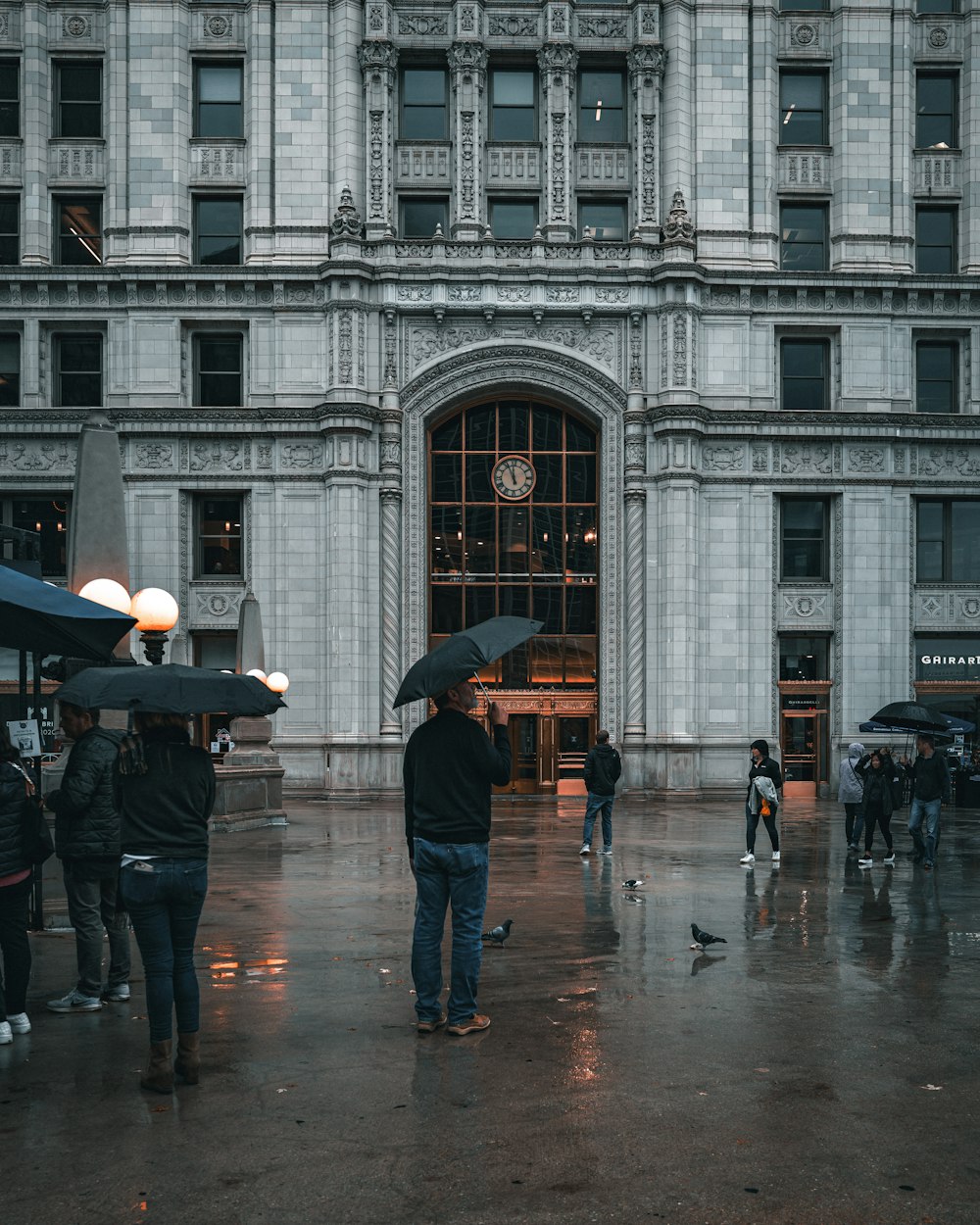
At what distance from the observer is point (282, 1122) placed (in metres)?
6.53

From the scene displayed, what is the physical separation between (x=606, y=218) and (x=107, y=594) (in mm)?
29905

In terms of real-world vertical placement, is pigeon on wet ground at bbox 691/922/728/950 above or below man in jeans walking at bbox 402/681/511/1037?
below

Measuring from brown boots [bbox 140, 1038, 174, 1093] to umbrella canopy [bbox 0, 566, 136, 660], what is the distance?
328cm

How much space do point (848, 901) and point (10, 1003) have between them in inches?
389

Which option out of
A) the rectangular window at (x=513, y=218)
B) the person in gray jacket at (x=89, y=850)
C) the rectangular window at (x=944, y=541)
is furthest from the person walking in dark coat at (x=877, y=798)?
the rectangular window at (x=513, y=218)

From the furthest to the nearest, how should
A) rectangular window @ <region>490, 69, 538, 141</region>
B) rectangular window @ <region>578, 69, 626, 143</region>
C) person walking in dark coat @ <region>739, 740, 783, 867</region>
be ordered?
rectangular window @ <region>578, 69, 626, 143</region>, rectangular window @ <region>490, 69, 538, 141</region>, person walking in dark coat @ <region>739, 740, 783, 867</region>

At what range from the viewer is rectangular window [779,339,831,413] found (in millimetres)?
38969

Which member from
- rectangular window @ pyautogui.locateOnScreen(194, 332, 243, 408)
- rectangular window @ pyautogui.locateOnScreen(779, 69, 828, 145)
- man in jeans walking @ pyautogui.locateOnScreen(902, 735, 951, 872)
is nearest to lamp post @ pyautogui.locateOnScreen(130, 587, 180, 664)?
man in jeans walking @ pyautogui.locateOnScreen(902, 735, 951, 872)

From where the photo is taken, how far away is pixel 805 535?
3869cm

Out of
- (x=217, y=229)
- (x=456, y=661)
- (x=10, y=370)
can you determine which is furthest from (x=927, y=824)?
(x=10, y=370)

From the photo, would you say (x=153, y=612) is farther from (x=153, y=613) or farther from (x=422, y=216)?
(x=422, y=216)

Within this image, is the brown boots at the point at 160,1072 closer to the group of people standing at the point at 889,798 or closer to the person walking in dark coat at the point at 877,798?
the group of people standing at the point at 889,798

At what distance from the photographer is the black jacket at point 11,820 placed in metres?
8.12

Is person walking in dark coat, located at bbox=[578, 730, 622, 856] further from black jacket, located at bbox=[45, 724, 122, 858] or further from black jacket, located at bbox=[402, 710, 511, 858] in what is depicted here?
black jacket, located at bbox=[402, 710, 511, 858]
